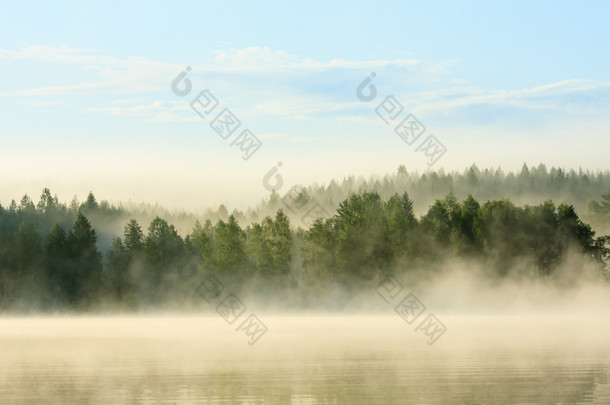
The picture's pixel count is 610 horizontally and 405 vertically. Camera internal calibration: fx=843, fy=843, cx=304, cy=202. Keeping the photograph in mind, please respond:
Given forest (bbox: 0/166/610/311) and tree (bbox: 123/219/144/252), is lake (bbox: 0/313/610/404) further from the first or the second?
tree (bbox: 123/219/144/252)

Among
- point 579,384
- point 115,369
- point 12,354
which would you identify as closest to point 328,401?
point 579,384

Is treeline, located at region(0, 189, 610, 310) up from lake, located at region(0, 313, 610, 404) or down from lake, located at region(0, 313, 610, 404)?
up

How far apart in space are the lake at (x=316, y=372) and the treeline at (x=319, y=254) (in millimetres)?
85322

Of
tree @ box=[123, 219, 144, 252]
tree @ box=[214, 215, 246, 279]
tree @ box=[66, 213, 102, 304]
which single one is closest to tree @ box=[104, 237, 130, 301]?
tree @ box=[123, 219, 144, 252]

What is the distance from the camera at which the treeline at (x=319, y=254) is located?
145 meters

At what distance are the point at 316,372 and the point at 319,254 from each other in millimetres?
110969

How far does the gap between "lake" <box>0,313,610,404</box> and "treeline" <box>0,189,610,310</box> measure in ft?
280

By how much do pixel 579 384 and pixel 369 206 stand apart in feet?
400

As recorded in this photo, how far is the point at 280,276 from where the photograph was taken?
151 m

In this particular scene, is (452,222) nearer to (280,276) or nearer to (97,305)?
(280,276)

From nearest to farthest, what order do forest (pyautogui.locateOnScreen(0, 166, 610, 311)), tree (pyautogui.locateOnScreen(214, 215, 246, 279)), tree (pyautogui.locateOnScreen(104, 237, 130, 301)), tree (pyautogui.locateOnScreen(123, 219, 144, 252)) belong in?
forest (pyautogui.locateOnScreen(0, 166, 610, 311)) < tree (pyautogui.locateOnScreen(104, 237, 130, 301)) < tree (pyautogui.locateOnScreen(214, 215, 246, 279)) < tree (pyautogui.locateOnScreen(123, 219, 144, 252))

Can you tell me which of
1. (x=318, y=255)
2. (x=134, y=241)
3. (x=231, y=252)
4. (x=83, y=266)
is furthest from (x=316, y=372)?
(x=134, y=241)

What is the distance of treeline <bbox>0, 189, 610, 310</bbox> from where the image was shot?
475 feet

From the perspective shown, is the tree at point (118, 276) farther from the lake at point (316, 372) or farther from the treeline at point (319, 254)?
the lake at point (316, 372)
